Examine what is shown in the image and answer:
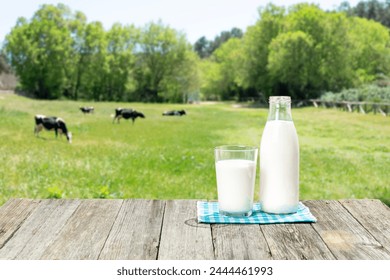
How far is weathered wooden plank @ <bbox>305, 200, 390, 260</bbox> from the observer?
985mm

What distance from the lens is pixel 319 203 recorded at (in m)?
1.39

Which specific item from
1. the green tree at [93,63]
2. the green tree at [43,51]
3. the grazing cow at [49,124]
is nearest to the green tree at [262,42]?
the green tree at [93,63]

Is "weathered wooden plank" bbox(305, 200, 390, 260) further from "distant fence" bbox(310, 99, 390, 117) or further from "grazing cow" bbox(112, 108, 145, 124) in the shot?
"grazing cow" bbox(112, 108, 145, 124)

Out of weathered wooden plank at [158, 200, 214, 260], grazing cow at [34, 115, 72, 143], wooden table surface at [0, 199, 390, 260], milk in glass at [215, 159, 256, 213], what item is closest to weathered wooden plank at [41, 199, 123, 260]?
wooden table surface at [0, 199, 390, 260]

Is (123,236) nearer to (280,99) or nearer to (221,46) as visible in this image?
(280,99)

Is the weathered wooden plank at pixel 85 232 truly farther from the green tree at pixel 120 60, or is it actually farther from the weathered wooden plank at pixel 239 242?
the green tree at pixel 120 60

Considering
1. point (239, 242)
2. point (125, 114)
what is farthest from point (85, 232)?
point (125, 114)

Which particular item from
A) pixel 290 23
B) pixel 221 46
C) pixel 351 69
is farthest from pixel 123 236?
pixel 290 23

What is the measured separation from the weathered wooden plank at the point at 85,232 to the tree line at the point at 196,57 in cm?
909

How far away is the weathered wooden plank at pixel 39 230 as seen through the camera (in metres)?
0.99

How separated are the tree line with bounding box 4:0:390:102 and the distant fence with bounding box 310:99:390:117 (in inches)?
23.1

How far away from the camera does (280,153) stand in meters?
1.19

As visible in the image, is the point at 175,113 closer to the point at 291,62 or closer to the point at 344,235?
the point at 291,62
